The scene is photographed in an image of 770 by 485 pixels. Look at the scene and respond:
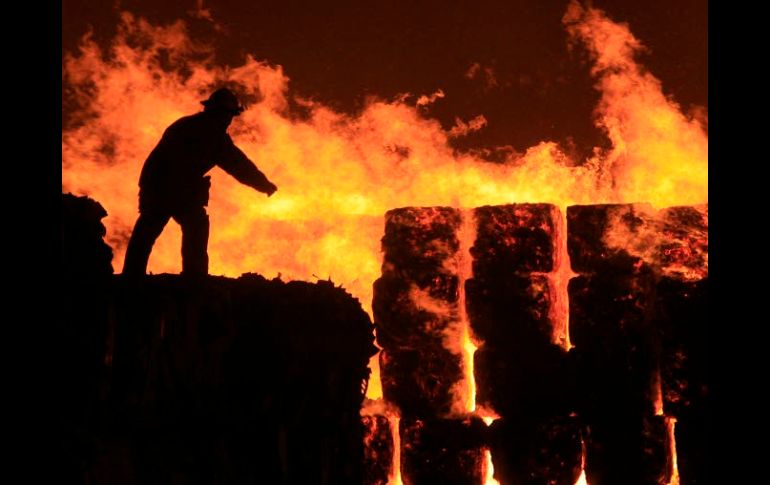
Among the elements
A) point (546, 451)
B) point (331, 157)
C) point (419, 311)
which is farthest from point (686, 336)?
point (331, 157)

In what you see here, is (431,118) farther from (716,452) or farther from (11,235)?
(11,235)

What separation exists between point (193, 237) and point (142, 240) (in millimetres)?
332

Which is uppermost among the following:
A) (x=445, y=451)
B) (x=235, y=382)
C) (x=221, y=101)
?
(x=221, y=101)

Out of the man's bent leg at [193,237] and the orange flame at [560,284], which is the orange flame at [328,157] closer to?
the orange flame at [560,284]

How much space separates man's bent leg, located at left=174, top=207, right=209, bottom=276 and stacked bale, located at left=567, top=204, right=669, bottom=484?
8.16 feet

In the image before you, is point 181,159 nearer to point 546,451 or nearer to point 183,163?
point 183,163

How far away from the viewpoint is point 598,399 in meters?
4.58

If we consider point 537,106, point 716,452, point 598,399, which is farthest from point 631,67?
point 716,452

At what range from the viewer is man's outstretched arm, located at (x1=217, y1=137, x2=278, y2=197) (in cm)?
504

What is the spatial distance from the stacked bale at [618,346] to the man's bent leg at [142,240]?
2.77 m

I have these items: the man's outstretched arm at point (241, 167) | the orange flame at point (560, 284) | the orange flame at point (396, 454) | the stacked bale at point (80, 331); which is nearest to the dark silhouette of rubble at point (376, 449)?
the orange flame at point (396, 454)

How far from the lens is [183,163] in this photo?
4.80 metres

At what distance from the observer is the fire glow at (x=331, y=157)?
6.64 m

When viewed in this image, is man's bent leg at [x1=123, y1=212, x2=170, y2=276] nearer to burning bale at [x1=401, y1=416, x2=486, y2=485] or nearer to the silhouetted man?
the silhouetted man
